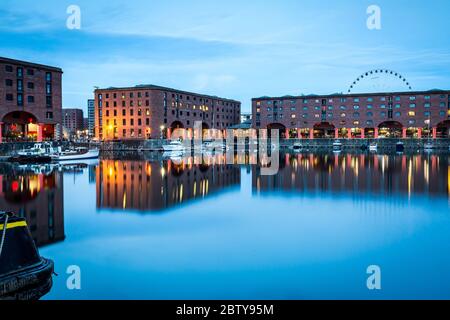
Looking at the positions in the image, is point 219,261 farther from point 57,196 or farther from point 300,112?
point 300,112

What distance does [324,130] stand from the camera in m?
116

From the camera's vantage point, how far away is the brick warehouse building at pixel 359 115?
98.0 metres

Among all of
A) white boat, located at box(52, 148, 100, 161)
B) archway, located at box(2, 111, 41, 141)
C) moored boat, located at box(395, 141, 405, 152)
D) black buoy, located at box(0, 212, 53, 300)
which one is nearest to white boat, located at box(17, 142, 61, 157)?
white boat, located at box(52, 148, 100, 161)

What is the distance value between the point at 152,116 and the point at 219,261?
280 feet

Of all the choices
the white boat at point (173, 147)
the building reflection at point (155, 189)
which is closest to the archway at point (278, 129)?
the white boat at point (173, 147)

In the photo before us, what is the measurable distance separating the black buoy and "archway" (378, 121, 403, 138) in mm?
104830

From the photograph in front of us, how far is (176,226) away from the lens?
634 inches

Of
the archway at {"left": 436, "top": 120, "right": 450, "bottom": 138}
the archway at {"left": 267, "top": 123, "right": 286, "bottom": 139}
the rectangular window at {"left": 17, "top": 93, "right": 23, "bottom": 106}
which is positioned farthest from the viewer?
the archway at {"left": 267, "top": 123, "right": 286, "bottom": 139}

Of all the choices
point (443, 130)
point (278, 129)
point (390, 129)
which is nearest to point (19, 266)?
point (278, 129)

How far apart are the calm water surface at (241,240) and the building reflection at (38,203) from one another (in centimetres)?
7

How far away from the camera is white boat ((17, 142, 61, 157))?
56.3 meters

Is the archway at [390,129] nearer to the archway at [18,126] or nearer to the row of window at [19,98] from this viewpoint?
the archway at [18,126]

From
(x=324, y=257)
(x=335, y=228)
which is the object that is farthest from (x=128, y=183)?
(x=324, y=257)

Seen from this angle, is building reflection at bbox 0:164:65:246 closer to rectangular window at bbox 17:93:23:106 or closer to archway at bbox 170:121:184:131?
rectangular window at bbox 17:93:23:106
